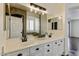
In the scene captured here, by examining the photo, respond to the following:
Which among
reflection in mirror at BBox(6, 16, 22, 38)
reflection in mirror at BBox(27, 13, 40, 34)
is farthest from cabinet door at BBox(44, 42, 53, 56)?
reflection in mirror at BBox(6, 16, 22, 38)

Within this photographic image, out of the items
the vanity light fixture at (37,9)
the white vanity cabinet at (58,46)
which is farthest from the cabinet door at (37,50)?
the vanity light fixture at (37,9)

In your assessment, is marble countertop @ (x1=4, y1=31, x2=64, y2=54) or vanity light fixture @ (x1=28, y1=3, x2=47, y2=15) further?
vanity light fixture @ (x1=28, y1=3, x2=47, y2=15)

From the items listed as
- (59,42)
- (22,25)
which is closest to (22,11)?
(22,25)

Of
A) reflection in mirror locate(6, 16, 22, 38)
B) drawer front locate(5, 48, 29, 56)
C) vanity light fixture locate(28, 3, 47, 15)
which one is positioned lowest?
drawer front locate(5, 48, 29, 56)

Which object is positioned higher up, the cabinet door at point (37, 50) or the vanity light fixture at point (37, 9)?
the vanity light fixture at point (37, 9)

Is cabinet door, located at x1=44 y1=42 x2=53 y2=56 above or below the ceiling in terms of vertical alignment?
below

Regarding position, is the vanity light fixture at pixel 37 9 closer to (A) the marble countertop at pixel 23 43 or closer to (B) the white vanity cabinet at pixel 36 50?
(A) the marble countertop at pixel 23 43

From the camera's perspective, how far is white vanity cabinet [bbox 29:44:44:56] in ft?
4.62

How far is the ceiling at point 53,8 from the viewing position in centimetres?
144

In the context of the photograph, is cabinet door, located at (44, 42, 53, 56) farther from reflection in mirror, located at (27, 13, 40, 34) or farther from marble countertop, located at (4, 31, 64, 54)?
reflection in mirror, located at (27, 13, 40, 34)

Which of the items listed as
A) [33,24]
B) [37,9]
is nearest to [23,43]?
[33,24]

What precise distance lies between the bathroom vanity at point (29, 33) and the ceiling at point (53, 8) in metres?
0.05

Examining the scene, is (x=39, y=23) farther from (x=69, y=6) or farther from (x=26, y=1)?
(x=69, y=6)

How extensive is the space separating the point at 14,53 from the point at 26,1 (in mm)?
650
